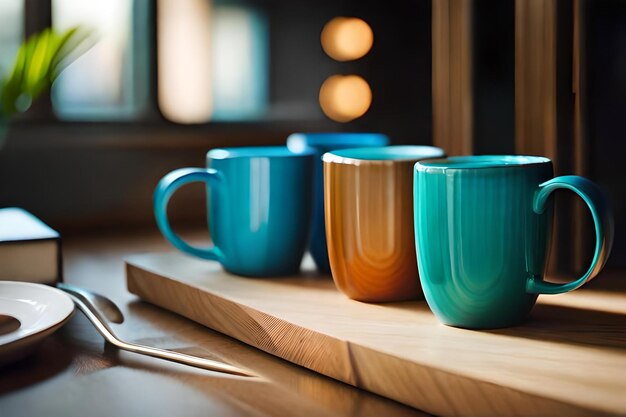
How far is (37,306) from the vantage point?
581 mm

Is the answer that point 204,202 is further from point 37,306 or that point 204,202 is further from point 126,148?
point 37,306

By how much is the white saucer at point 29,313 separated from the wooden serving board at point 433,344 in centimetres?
12

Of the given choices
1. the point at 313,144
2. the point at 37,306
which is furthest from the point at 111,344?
the point at 313,144

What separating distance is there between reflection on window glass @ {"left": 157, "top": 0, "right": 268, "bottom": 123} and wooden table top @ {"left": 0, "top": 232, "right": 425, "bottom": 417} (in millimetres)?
951

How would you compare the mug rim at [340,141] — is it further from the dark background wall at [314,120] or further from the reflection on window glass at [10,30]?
the reflection on window glass at [10,30]

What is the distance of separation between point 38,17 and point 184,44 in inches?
11.6

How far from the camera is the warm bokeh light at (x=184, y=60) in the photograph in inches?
60.2

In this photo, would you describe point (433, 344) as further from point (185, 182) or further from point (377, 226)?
point (185, 182)

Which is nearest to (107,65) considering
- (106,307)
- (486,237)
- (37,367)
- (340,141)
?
(340,141)

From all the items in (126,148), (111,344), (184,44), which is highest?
(184,44)

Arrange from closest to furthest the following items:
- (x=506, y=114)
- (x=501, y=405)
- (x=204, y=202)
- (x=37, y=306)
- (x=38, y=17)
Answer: (x=501, y=405), (x=37, y=306), (x=506, y=114), (x=38, y=17), (x=204, y=202)

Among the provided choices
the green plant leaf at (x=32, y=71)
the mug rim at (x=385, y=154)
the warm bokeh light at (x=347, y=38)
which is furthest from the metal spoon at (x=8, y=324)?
the warm bokeh light at (x=347, y=38)

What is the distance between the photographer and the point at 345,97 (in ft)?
5.87

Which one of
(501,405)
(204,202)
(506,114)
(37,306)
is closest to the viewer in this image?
(501,405)
